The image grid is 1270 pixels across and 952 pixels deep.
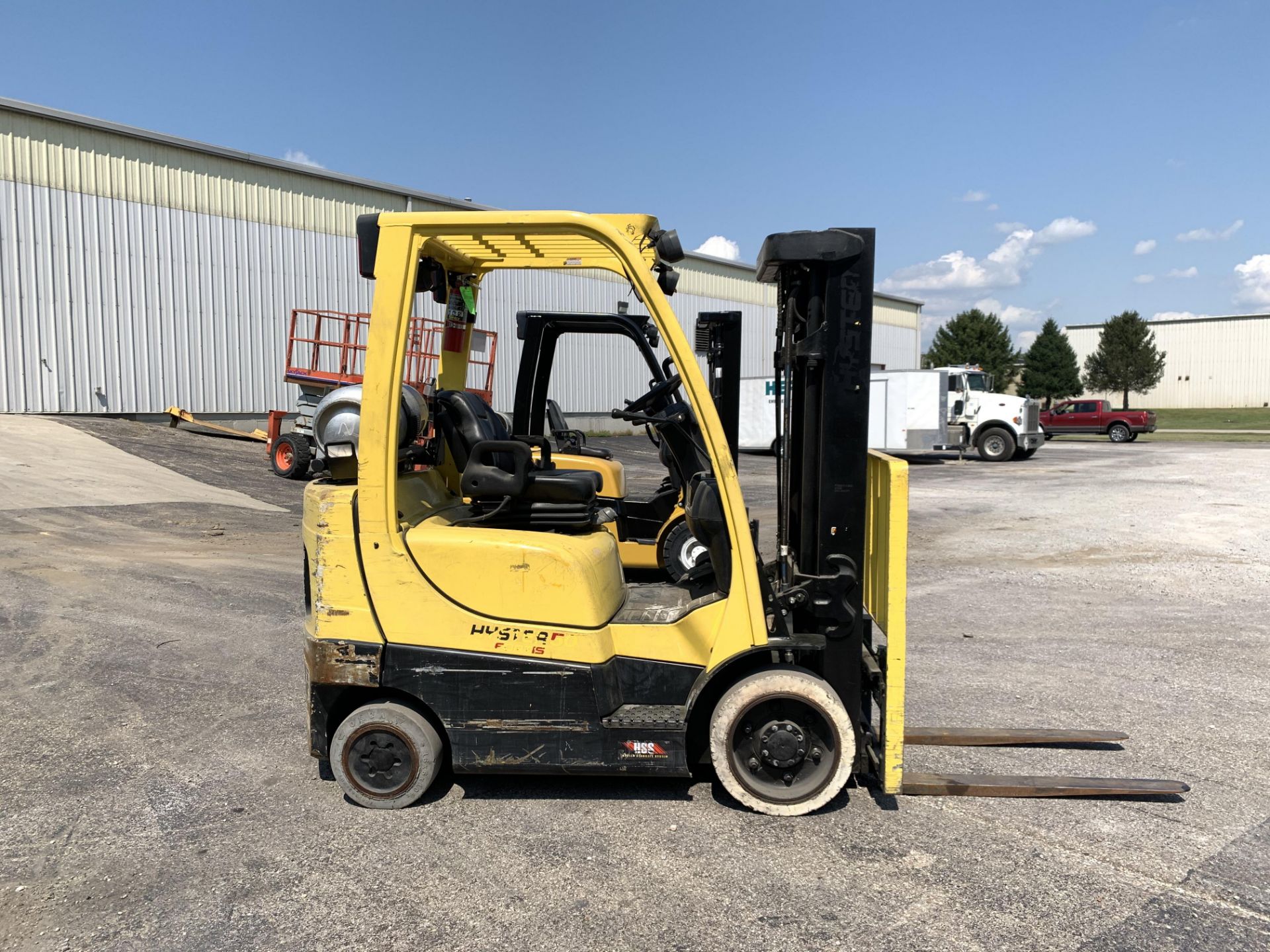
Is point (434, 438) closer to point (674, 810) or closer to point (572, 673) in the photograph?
point (572, 673)

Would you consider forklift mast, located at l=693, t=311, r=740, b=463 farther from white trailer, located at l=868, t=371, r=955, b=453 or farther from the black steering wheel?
white trailer, located at l=868, t=371, r=955, b=453

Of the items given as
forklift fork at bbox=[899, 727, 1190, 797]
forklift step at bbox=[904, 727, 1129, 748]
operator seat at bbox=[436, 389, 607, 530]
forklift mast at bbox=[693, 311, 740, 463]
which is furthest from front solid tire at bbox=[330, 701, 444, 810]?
forklift mast at bbox=[693, 311, 740, 463]

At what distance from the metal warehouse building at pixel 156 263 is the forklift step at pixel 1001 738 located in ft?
48.7

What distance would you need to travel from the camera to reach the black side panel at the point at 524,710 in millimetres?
3707

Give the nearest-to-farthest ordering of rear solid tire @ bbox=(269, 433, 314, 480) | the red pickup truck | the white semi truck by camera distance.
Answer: rear solid tire @ bbox=(269, 433, 314, 480) < the white semi truck < the red pickup truck

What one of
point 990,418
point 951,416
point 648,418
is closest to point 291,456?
point 648,418

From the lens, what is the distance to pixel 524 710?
3.72 m

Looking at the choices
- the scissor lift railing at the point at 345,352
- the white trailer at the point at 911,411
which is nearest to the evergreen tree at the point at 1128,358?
the white trailer at the point at 911,411

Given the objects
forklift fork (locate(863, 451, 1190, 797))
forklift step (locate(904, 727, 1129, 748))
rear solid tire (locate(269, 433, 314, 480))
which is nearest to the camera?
forklift fork (locate(863, 451, 1190, 797))

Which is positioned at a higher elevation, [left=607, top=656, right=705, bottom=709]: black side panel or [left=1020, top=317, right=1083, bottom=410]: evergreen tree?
[left=1020, top=317, right=1083, bottom=410]: evergreen tree

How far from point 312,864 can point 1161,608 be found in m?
7.72

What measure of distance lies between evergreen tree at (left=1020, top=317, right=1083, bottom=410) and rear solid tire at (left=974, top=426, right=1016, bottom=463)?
150 feet

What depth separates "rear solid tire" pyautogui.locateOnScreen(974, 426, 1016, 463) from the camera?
86.8ft

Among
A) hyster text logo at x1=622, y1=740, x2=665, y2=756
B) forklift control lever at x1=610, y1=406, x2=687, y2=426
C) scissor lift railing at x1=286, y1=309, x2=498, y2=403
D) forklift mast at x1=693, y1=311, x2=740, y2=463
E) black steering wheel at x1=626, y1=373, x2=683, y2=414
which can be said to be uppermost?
scissor lift railing at x1=286, y1=309, x2=498, y2=403
